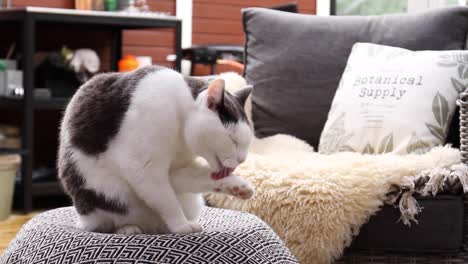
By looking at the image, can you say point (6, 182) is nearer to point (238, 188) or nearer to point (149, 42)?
point (149, 42)

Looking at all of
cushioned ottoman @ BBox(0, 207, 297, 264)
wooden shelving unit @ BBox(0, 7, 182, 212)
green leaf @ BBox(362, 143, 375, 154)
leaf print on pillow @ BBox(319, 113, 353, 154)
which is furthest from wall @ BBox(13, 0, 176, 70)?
cushioned ottoman @ BBox(0, 207, 297, 264)

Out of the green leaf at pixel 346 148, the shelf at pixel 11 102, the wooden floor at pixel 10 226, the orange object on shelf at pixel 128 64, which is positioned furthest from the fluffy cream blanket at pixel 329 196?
the orange object on shelf at pixel 128 64

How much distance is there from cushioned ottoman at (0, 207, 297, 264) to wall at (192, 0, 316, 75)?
3.55 meters

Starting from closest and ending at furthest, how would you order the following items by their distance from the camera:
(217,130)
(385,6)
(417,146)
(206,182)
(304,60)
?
(217,130), (206,182), (417,146), (304,60), (385,6)

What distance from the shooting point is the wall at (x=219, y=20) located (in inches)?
196

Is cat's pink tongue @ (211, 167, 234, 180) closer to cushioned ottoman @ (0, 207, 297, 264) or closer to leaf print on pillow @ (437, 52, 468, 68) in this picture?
cushioned ottoman @ (0, 207, 297, 264)

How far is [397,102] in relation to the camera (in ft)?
7.52

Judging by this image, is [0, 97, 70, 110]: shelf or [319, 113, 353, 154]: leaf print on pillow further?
[0, 97, 70, 110]: shelf

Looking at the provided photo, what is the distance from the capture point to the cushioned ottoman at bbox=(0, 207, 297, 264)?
129cm

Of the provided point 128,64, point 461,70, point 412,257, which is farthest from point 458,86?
point 128,64

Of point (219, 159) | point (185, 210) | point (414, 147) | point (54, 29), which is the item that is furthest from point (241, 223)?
point (54, 29)

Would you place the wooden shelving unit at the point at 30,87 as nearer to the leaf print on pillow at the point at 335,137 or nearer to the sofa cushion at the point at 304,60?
the sofa cushion at the point at 304,60

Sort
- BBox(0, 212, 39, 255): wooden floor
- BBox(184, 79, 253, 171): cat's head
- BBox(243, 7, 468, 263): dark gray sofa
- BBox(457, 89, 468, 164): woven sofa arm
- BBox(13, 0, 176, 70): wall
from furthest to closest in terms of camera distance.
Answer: BBox(13, 0, 176, 70): wall < BBox(0, 212, 39, 255): wooden floor < BBox(243, 7, 468, 263): dark gray sofa < BBox(457, 89, 468, 164): woven sofa arm < BBox(184, 79, 253, 171): cat's head

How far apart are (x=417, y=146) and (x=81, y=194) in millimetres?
1210
